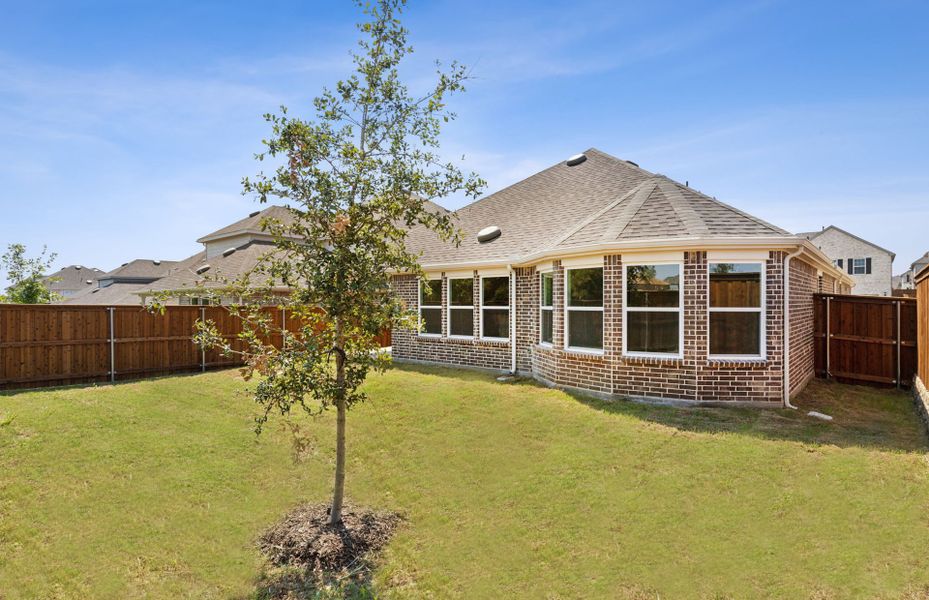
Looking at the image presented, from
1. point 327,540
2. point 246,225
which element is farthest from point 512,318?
point 246,225

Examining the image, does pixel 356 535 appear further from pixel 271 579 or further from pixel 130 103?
pixel 130 103

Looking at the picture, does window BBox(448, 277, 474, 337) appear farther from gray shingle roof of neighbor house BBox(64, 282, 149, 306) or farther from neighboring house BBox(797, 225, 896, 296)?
neighboring house BBox(797, 225, 896, 296)

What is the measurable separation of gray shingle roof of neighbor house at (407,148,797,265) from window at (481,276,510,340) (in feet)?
2.36

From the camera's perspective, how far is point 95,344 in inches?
495

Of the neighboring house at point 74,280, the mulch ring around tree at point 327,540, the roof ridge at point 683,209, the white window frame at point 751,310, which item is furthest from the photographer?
the neighboring house at point 74,280

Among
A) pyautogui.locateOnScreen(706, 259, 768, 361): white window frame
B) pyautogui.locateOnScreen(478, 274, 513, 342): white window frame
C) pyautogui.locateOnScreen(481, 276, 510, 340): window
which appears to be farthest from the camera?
pyautogui.locateOnScreen(481, 276, 510, 340): window

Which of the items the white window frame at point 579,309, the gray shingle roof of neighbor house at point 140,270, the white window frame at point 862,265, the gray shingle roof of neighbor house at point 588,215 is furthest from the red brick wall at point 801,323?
the gray shingle roof of neighbor house at point 140,270

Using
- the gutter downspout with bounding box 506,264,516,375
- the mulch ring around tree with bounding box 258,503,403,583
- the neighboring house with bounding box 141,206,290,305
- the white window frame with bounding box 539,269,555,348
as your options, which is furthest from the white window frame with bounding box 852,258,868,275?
the mulch ring around tree with bounding box 258,503,403,583

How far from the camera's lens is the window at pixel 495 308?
1326cm

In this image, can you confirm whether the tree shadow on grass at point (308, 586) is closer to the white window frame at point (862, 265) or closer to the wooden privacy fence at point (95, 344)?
the wooden privacy fence at point (95, 344)

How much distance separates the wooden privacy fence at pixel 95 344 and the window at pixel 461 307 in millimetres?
5193

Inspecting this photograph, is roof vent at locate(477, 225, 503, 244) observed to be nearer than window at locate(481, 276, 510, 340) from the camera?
No

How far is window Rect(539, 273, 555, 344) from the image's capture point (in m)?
11.6

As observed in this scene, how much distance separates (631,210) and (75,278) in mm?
79162
